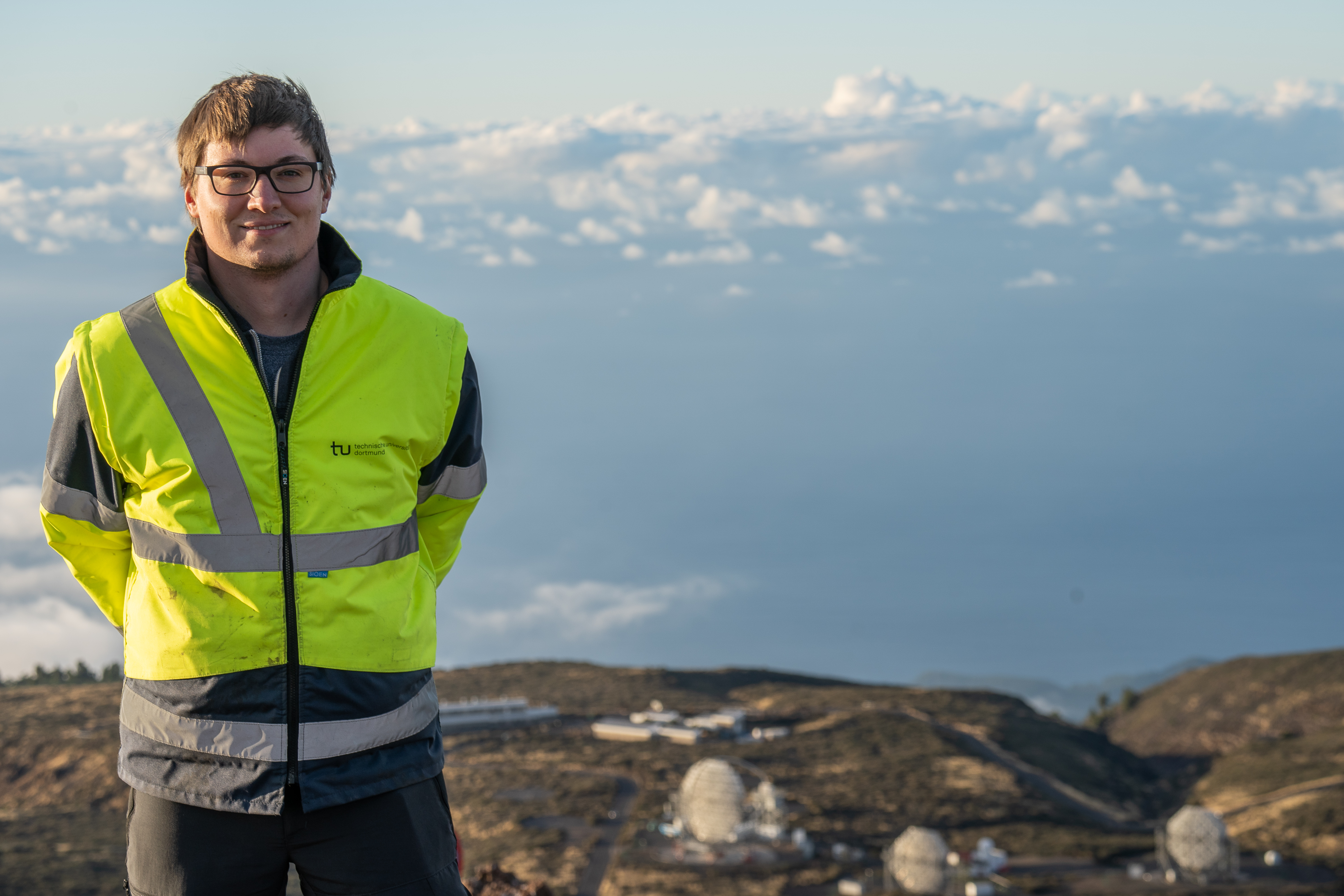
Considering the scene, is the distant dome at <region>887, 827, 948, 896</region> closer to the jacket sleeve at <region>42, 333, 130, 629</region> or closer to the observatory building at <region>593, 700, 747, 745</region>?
the observatory building at <region>593, 700, 747, 745</region>

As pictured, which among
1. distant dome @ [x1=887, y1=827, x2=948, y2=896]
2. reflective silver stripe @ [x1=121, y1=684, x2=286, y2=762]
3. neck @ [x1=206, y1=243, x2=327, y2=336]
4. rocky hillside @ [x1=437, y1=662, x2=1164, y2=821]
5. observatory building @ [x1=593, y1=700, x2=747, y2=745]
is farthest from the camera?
rocky hillside @ [x1=437, y1=662, x2=1164, y2=821]

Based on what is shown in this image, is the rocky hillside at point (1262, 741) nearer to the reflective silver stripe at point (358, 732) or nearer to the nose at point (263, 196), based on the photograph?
the reflective silver stripe at point (358, 732)

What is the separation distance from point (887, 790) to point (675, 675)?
1112 inches

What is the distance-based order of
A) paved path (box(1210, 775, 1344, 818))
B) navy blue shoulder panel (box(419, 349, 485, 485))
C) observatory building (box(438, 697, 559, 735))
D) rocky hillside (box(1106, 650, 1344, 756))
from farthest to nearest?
rocky hillside (box(1106, 650, 1344, 756))
observatory building (box(438, 697, 559, 735))
paved path (box(1210, 775, 1344, 818))
navy blue shoulder panel (box(419, 349, 485, 485))

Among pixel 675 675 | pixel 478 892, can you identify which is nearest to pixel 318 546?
pixel 478 892

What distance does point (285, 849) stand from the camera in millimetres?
Result: 3840

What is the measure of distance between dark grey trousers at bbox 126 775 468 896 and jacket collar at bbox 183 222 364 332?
1586 millimetres

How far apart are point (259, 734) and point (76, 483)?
1045mm

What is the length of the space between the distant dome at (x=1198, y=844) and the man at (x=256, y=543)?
38.3 meters

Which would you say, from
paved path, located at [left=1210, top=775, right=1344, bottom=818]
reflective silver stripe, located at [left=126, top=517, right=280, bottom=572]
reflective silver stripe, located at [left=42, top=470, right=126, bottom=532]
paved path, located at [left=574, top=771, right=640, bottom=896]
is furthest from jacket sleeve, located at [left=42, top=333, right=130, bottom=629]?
paved path, located at [left=1210, top=775, right=1344, bottom=818]

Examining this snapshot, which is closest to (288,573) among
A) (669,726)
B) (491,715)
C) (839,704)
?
(669,726)

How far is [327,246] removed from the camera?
432 cm

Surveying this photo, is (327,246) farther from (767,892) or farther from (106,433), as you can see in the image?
(767,892)

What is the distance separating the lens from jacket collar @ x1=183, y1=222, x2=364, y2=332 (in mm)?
3953
